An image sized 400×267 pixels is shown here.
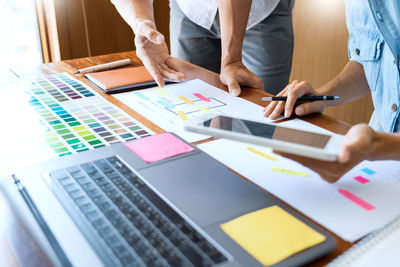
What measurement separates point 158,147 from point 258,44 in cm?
82

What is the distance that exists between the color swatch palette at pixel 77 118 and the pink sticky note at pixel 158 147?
0.05 meters

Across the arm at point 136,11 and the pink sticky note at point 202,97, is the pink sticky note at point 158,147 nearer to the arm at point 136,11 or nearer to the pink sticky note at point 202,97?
the pink sticky note at point 202,97

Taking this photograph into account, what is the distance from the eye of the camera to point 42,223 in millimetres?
507

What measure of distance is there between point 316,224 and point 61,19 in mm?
2214

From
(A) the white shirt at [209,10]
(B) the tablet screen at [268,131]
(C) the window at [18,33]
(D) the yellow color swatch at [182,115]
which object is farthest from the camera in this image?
(C) the window at [18,33]

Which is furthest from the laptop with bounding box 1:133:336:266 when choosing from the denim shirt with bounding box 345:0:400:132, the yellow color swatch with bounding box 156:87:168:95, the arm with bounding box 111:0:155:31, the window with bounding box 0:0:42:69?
the window with bounding box 0:0:42:69

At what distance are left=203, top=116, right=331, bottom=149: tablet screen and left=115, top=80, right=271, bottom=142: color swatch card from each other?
0.61 ft

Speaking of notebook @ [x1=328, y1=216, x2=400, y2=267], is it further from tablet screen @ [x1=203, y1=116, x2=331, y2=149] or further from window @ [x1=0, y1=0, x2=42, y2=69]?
window @ [x1=0, y1=0, x2=42, y2=69]

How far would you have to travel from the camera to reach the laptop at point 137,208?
1.43ft

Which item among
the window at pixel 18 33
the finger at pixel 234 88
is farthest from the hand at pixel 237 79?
the window at pixel 18 33

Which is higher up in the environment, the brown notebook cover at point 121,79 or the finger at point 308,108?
the brown notebook cover at point 121,79

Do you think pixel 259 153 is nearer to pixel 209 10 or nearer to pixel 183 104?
pixel 183 104

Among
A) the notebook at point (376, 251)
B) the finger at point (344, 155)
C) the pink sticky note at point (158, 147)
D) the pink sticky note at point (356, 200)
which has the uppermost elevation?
the finger at point (344, 155)

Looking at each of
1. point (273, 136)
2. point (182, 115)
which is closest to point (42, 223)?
point (273, 136)
